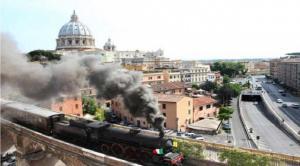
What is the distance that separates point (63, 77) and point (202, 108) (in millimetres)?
20613

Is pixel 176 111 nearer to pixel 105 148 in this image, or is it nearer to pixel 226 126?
pixel 226 126

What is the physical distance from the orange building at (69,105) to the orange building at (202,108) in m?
12.8

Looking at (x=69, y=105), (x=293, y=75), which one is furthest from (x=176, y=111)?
(x=293, y=75)

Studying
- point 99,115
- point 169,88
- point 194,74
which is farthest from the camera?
point 194,74

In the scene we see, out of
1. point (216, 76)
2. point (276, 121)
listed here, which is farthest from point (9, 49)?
point (216, 76)

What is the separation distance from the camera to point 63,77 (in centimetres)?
1498

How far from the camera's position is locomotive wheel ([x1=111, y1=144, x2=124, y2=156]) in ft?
34.8

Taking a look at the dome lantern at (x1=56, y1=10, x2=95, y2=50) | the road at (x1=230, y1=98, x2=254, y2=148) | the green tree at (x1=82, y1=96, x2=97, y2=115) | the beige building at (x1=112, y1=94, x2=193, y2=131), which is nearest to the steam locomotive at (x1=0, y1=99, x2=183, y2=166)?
the beige building at (x1=112, y1=94, x2=193, y2=131)

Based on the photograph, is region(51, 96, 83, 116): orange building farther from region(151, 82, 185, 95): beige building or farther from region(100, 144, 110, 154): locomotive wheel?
region(100, 144, 110, 154): locomotive wheel

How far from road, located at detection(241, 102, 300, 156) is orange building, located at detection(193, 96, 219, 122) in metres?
4.04

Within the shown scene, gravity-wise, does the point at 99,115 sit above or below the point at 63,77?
below

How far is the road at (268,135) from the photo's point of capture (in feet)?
70.2

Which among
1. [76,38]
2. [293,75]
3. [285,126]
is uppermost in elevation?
[76,38]

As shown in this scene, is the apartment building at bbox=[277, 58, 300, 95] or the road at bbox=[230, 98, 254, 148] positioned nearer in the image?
the road at bbox=[230, 98, 254, 148]
